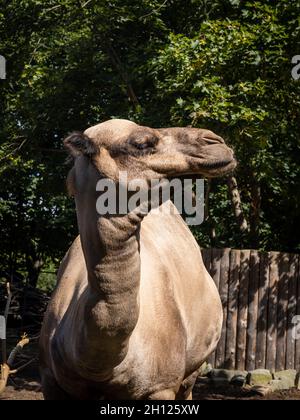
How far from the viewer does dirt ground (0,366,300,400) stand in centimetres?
966

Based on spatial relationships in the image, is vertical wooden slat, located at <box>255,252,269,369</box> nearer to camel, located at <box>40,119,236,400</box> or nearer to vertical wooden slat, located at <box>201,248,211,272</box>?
vertical wooden slat, located at <box>201,248,211,272</box>

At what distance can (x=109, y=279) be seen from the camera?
324 centimetres

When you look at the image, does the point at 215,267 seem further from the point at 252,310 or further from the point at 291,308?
the point at 291,308

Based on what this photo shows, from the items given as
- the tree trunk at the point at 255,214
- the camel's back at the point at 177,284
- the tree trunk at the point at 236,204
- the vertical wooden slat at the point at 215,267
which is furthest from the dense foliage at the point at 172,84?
the camel's back at the point at 177,284

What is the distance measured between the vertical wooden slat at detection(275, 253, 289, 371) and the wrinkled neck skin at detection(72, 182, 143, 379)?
7769mm

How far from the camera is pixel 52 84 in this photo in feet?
41.3

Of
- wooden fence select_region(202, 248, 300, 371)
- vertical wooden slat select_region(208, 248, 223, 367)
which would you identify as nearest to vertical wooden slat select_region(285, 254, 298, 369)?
wooden fence select_region(202, 248, 300, 371)

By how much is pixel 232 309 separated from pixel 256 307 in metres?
0.35

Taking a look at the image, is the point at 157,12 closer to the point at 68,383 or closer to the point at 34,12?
the point at 34,12

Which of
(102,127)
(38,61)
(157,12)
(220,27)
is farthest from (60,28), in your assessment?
(102,127)

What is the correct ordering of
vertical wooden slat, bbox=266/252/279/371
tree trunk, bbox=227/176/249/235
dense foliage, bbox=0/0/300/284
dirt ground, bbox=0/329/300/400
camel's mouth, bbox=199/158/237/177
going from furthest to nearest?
tree trunk, bbox=227/176/249/235 < vertical wooden slat, bbox=266/252/279/371 < dirt ground, bbox=0/329/300/400 < dense foliage, bbox=0/0/300/284 < camel's mouth, bbox=199/158/237/177

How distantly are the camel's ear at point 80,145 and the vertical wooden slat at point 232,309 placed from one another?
25.3ft

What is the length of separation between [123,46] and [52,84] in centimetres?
137

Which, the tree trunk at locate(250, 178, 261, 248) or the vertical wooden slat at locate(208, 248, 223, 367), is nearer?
the vertical wooden slat at locate(208, 248, 223, 367)
